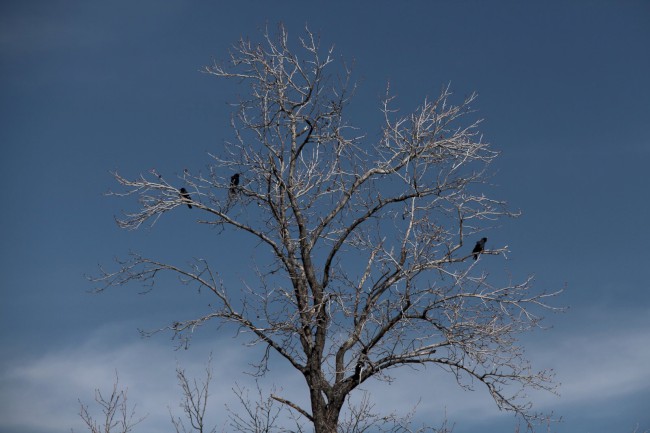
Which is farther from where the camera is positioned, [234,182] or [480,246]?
[234,182]

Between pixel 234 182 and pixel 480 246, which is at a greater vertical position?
pixel 234 182

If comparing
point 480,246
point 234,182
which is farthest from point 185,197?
point 480,246

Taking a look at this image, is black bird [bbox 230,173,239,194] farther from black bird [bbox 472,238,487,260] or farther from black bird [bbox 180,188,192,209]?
black bird [bbox 472,238,487,260]

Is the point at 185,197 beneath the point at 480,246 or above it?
above

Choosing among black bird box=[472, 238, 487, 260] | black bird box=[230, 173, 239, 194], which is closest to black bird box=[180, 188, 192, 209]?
black bird box=[230, 173, 239, 194]

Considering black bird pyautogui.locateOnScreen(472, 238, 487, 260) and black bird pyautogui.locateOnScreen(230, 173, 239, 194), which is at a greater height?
black bird pyautogui.locateOnScreen(230, 173, 239, 194)

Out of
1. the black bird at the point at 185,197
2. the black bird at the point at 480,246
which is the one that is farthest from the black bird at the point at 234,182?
the black bird at the point at 480,246

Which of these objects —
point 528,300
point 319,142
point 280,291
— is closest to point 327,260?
point 280,291

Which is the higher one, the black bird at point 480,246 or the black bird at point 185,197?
the black bird at point 185,197

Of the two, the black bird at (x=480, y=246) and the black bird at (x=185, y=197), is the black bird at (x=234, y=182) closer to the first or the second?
the black bird at (x=185, y=197)

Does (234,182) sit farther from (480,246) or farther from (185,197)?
(480,246)

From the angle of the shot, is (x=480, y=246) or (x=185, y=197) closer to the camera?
(x=480, y=246)

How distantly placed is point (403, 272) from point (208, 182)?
10.5ft

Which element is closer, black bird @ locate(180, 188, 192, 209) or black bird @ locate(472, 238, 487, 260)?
black bird @ locate(472, 238, 487, 260)
